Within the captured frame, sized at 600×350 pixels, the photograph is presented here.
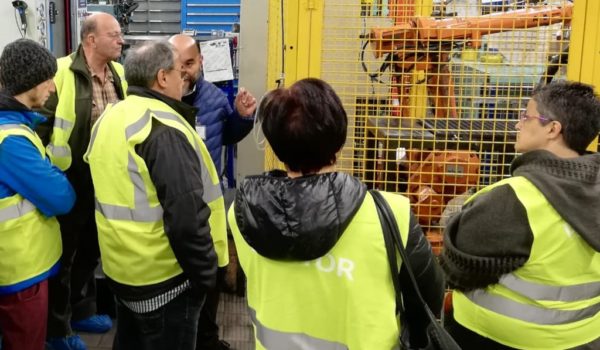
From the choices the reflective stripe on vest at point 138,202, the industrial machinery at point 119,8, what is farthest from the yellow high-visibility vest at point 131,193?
the industrial machinery at point 119,8

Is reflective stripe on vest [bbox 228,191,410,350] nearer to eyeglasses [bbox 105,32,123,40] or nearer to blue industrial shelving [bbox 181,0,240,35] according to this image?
eyeglasses [bbox 105,32,123,40]

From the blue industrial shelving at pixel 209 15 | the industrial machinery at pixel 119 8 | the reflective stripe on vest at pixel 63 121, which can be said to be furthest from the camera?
the industrial machinery at pixel 119 8

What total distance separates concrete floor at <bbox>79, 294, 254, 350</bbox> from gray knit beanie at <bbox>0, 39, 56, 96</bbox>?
5.00 feet

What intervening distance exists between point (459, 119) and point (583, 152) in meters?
0.59

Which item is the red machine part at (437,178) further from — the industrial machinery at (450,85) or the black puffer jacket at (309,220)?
the black puffer jacket at (309,220)

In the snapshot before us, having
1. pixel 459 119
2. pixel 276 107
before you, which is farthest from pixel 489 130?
pixel 276 107

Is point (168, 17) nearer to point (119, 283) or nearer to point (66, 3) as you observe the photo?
point (66, 3)

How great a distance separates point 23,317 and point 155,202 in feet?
2.60

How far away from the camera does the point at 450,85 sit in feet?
7.46

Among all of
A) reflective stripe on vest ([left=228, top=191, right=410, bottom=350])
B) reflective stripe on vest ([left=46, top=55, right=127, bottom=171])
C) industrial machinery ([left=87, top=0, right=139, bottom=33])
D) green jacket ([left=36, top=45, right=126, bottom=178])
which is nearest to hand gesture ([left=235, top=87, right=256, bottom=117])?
reflective stripe on vest ([left=46, top=55, right=127, bottom=171])

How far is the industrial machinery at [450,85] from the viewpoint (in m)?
2.24

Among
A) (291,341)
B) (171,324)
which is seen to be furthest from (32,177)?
(291,341)

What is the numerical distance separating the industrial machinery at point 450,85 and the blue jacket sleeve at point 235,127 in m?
1.14

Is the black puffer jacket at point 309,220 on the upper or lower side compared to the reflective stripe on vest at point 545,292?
upper
